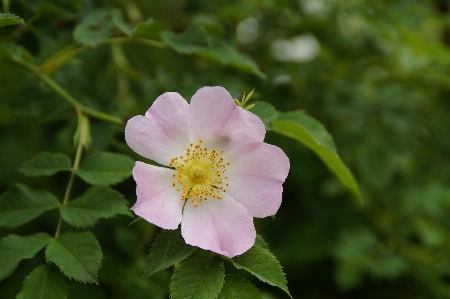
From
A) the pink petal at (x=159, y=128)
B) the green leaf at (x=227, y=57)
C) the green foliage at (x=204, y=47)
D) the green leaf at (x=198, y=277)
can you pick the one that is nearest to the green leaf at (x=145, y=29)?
the green foliage at (x=204, y=47)

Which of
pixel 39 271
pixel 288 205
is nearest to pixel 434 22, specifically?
pixel 288 205

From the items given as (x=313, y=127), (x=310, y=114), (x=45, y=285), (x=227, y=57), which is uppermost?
(x=227, y=57)

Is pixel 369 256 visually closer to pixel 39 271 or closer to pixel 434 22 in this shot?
pixel 434 22

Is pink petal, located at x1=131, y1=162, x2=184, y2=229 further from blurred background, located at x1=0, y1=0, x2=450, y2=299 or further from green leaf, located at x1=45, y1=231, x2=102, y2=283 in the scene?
blurred background, located at x1=0, y1=0, x2=450, y2=299

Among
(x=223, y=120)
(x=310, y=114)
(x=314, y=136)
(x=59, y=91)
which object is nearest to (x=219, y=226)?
(x=223, y=120)

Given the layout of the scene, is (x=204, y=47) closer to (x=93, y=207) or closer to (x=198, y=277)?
(x=93, y=207)

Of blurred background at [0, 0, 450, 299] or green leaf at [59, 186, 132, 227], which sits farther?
blurred background at [0, 0, 450, 299]

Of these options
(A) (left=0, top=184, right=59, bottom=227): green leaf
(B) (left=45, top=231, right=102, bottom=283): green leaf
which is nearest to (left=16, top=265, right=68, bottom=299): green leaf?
(B) (left=45, top=231, right=102, bottom=283): green leaf

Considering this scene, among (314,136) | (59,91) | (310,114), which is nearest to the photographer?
(314,136)
